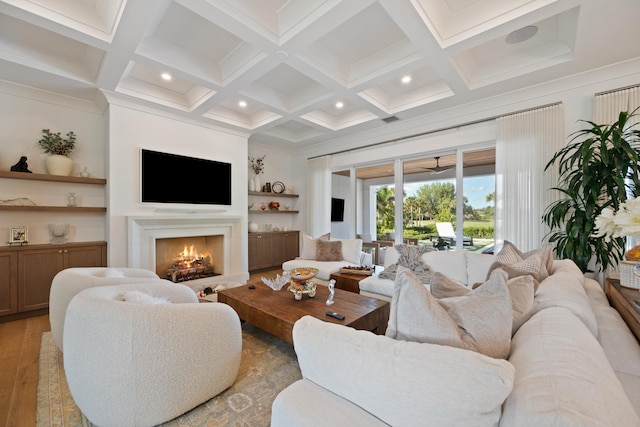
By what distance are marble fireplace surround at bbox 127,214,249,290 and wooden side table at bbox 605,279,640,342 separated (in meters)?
4.55

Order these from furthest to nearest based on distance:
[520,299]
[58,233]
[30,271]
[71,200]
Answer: [71,200] < [58,233] < [30,271] < [520,299]

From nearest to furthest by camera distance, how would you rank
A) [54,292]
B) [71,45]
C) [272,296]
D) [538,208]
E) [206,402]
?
1. [206,402]
2. [54,292]
3. [272,296]
4. [71,45]
5. [538,208]

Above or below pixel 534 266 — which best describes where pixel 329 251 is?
below

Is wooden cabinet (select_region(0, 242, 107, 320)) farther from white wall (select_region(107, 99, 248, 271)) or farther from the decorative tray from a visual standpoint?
the decorative tray

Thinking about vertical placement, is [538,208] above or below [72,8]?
below

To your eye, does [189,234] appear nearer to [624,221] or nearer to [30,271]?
[30,271]

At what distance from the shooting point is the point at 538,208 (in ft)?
10.7

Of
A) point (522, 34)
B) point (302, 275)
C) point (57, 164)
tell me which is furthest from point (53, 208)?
point (522, 34)

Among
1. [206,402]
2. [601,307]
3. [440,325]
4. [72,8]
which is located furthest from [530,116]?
[72,8]

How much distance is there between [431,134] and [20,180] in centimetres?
Result: 574

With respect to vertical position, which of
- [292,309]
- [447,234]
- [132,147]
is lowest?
[292,309]

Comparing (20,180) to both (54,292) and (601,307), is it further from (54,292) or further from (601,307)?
(601,307)

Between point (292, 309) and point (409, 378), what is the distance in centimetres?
160

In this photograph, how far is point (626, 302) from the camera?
1.57m
